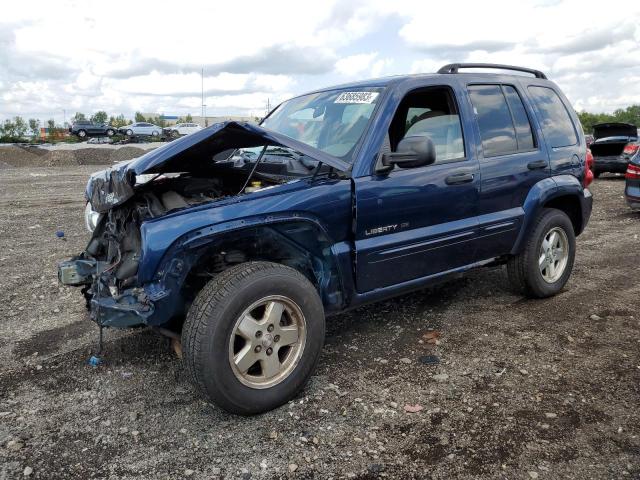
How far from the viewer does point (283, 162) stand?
3.94m

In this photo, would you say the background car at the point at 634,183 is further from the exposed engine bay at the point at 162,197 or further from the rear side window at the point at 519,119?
the exposed engine bay at the point at 162,197

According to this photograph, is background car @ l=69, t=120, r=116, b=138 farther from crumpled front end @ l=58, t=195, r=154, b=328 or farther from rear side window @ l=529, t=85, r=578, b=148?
rear side window @ l=529, t=85, r=578, b=148

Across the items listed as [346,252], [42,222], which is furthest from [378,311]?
[42,222]

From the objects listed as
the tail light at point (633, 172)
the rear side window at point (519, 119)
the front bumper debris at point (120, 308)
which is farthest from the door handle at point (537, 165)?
the tail light at point (633, 172)

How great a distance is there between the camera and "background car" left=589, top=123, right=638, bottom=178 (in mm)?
14898

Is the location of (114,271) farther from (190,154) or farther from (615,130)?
(615,130)

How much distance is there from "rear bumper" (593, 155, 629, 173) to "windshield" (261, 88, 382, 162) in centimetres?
1324

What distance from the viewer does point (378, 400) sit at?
3342 mm

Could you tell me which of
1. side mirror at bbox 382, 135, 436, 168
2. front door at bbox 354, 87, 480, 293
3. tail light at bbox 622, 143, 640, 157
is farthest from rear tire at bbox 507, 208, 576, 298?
tail light at bbox 622, 143, 640, 157

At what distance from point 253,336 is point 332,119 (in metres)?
1.81

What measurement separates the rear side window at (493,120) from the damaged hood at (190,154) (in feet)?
4.82

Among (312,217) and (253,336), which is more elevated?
(312,217)

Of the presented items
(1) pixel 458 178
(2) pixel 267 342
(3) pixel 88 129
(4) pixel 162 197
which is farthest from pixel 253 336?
(3) pixel 88 129

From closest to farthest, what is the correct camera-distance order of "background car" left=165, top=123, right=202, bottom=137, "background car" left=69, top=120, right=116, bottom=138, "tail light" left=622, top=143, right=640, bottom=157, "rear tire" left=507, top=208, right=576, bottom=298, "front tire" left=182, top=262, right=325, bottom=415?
"front tire" left=182, top=262, right=325, bottom=415, "rear tire" left=507, top=208, right=576, bottom=298, "tail light" left=622, top=143, right=640, bottom=157, "background car" left=69, top=120, right=116, bottom=138, "background car" left=165, top=123, right=202, bottom=137
